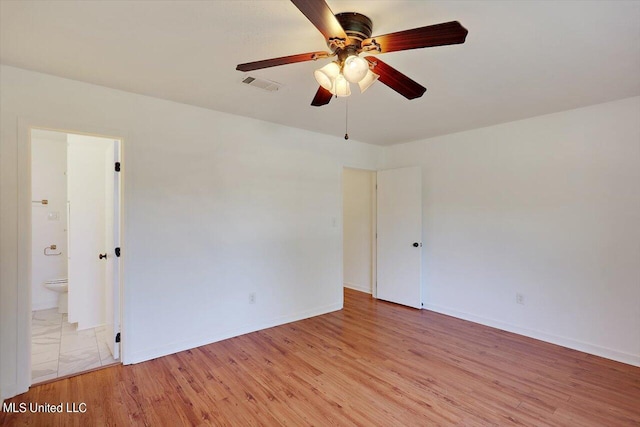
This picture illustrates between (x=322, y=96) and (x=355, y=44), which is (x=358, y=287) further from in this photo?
(x=355, y=44)

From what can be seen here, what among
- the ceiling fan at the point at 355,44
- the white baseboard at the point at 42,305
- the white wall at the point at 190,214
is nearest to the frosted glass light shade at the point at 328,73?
the ceiling fan at the point at 355,44

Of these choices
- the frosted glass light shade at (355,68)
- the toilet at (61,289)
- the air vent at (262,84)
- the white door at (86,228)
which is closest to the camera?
the frosted glass light shade at (355,68)

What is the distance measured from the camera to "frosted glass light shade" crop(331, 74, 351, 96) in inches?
64.7

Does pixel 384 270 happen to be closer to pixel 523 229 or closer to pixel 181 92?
pixel 523 229

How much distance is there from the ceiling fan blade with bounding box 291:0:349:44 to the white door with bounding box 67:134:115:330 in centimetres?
319

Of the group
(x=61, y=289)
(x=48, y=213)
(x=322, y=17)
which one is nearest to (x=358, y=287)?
(x=61, y=289)

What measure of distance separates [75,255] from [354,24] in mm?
3822

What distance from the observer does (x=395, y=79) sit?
1.77 meters

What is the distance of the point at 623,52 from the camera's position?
2.01 m

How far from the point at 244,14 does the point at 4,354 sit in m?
2.87

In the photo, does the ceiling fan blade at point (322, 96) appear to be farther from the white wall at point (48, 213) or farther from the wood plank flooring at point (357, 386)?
the white wall at point (48, 213)

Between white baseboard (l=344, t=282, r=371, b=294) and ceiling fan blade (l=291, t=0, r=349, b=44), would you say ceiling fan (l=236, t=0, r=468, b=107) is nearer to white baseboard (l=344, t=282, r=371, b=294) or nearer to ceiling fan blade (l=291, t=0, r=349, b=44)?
ceiling fan blade (l=291, t=0, r=349, b=44)

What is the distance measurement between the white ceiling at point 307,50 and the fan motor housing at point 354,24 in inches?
1.4

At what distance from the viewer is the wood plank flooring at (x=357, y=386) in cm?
208
